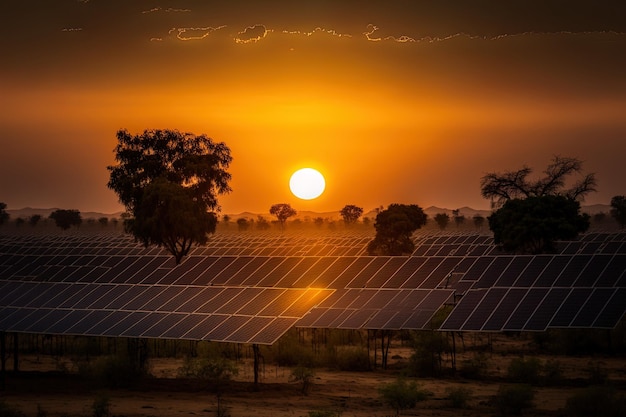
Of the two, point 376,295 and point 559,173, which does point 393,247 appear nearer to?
point 559,173

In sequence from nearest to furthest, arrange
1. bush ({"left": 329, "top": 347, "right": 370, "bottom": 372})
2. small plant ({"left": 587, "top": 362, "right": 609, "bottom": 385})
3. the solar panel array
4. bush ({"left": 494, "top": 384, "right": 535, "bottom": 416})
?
bush ({"left": 494, "top": 384, "right": 535, "bottom": 416}) < small plant ({"left": 587, "top": 362, "right": 609, "bottom": 385}) < the solar panel array < bush ({"left": 329, "top": 347, "right": 370, "bottom": 372})

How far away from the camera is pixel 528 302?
130 feet

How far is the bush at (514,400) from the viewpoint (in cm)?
3158

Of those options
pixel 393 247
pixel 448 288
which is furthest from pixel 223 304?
pixel 393 247

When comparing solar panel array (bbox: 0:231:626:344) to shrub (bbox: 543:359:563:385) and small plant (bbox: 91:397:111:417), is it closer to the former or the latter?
shrub (bbox: 543:359:563:385)

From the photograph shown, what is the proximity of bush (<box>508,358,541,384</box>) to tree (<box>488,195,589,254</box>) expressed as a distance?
1270 inches

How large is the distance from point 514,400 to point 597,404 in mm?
2610

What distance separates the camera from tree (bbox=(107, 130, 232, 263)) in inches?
2549

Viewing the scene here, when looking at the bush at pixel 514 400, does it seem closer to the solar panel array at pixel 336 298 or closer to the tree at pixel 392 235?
the solar panel array at pixel 336 298

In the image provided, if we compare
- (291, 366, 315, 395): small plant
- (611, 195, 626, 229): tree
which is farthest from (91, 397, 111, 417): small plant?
(611, 195, 626, 229): tree

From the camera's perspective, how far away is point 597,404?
100 feet

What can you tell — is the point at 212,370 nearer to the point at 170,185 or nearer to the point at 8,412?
the point at 8,412

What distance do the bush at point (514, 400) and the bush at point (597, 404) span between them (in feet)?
4.33

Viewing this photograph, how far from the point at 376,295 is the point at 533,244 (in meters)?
30.8
